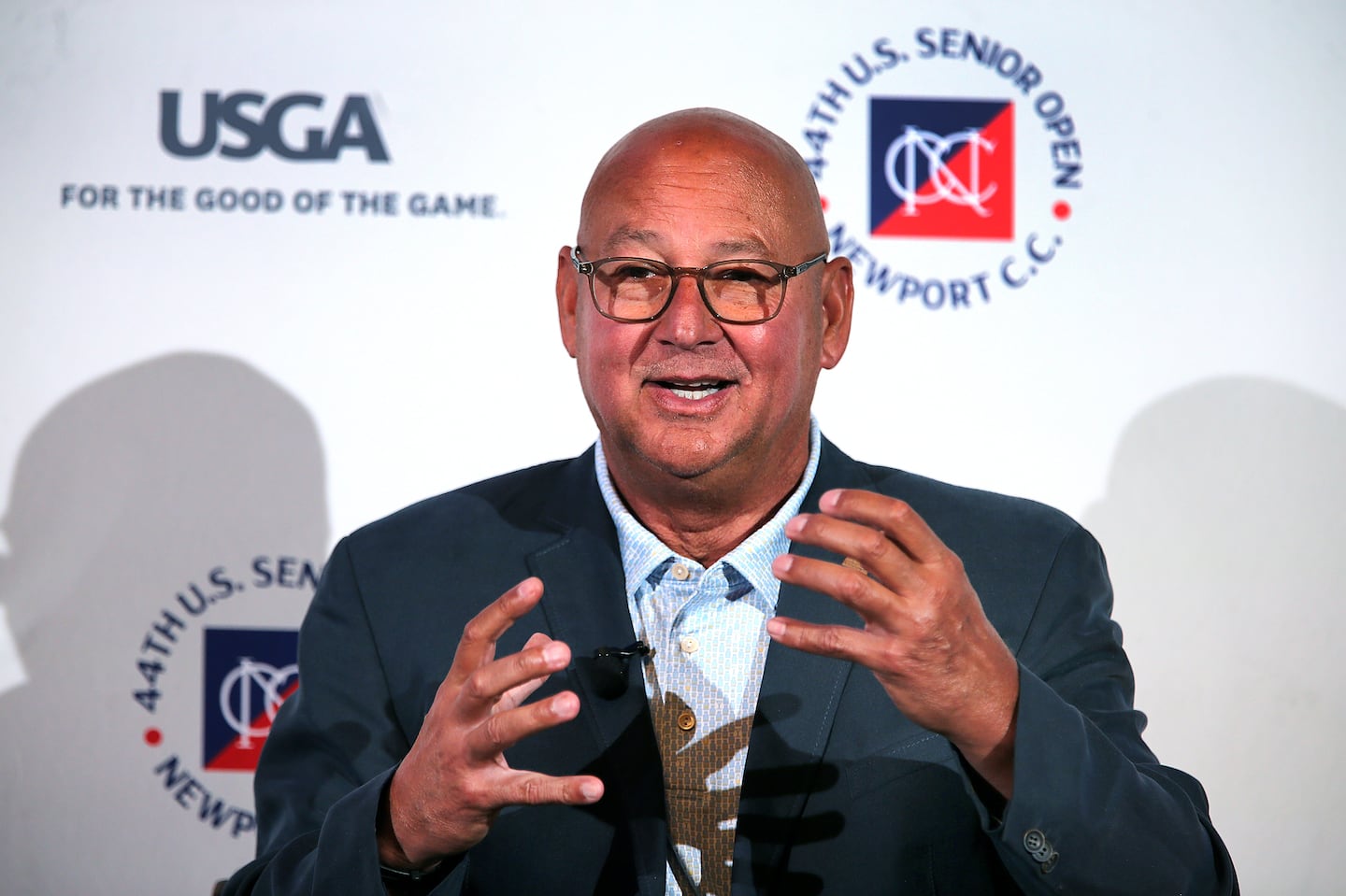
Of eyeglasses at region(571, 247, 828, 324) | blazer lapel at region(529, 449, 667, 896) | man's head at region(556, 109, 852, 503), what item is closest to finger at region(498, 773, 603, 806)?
blazer lapel at region(529, 449, 667, 896)

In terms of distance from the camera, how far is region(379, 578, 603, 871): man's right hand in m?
1.28

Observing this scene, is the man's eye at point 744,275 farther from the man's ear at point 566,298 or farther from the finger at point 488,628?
the finger at point 488,628

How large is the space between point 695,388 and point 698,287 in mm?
141

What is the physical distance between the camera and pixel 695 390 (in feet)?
5.84

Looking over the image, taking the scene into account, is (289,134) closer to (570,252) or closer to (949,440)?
(570,252)

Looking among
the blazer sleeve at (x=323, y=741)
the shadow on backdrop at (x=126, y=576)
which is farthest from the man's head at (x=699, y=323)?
the shadow on backdrop at (x=126, y=576)

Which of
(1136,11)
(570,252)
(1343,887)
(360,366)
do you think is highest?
(1136,11)

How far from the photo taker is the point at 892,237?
Answer: 110 inches

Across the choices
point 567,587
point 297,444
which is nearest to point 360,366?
point 297,444

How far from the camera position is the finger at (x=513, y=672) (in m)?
1.27

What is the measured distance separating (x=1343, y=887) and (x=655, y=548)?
194 centimetres

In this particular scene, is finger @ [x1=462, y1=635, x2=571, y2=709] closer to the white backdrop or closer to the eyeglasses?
the eyeglasses

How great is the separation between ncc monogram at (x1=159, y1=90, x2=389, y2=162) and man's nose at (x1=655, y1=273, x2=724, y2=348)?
1294 millimetres

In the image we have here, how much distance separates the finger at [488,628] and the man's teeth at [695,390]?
50 centimetres
